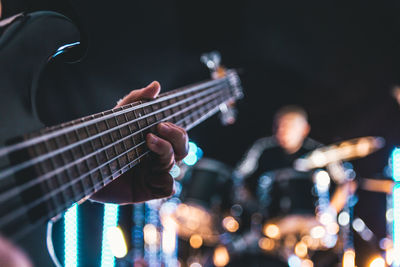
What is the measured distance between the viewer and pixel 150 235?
151 inches

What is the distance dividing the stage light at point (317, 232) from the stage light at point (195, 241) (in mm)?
1224

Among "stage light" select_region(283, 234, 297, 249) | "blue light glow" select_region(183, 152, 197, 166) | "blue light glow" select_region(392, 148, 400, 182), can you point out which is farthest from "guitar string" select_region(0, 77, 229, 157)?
"blue light glow" select_region(392, 148, 400, 182)

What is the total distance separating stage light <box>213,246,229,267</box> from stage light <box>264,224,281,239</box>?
51 centimetres

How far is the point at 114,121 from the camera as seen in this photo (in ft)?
3.12

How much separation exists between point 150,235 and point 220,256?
836 mm

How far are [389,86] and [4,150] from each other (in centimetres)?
534

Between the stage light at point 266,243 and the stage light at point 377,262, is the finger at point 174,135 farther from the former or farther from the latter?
the stage light at point 377,262

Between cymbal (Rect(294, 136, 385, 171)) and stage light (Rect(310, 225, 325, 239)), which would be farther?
cymbal (Rect(294, 136, 385, 171))

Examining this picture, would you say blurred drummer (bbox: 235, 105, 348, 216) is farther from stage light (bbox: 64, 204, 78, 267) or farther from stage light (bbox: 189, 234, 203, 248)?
stage light (bbox: 64, 204, 78, 267)

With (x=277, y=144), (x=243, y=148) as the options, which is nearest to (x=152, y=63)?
(x=277, y=144)

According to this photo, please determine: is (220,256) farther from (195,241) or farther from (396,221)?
(396,221)

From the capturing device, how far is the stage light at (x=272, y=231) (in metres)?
3.10

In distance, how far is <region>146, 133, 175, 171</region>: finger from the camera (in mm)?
1084

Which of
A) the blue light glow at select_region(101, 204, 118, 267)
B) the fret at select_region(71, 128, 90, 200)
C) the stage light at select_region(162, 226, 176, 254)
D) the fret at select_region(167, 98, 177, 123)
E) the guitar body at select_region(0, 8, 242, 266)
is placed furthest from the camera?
the stage light at select_region(162, 226, 176, 254)
